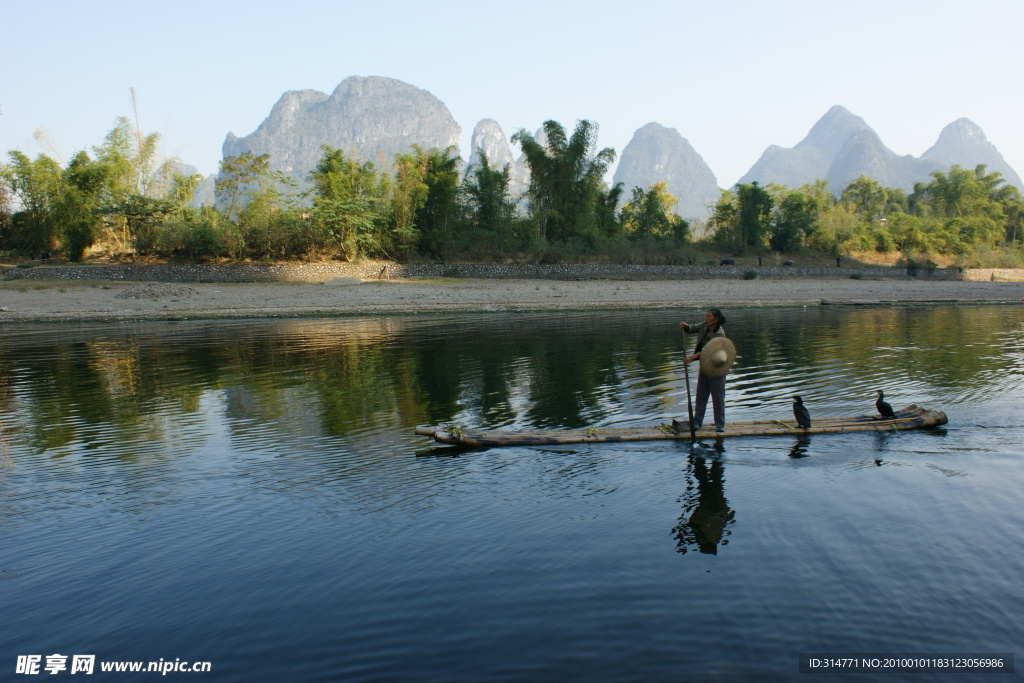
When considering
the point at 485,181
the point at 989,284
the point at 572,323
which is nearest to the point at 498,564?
the point at 572,323

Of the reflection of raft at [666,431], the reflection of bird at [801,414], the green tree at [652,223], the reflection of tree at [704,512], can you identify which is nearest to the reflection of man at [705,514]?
the reflection of tree at [704,512]

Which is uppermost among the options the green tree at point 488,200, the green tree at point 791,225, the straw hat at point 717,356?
the green tree at point 488,200

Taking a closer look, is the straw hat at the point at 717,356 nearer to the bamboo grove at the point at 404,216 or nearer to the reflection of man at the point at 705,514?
the reflection of man at the point at 705,514

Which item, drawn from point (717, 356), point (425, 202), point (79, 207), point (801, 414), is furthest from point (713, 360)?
point (79, 207)

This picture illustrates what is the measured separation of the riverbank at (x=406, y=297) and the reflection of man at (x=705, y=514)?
25310 mm

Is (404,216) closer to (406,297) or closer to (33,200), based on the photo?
(406,297)

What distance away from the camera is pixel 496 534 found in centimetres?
645

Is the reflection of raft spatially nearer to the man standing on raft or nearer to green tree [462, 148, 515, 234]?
the man standing on raft

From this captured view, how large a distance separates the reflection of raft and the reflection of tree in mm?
858

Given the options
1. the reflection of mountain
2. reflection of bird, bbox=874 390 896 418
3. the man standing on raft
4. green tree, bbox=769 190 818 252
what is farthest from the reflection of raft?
green tree, bbox=769 190 818 252

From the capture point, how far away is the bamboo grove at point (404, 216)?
1702 inches

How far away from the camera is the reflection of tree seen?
20.7ft

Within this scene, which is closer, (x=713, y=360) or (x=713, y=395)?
(x=713, y=360)

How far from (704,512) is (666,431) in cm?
235
